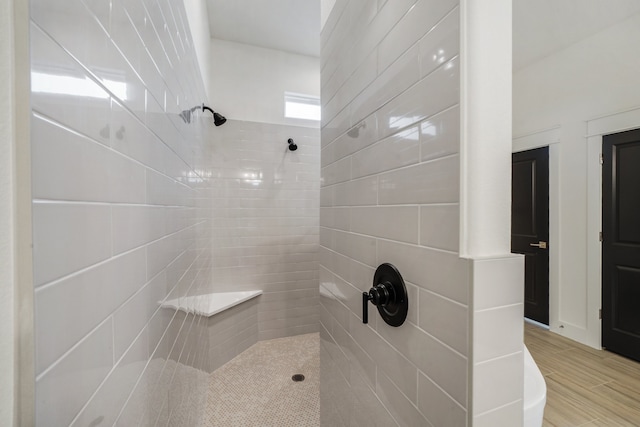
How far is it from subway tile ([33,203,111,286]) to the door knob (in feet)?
2.22

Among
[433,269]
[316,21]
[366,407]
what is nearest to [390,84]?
[433,269]

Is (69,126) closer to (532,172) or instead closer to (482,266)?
(482,266)

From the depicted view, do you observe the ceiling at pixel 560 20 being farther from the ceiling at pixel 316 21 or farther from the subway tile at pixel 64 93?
the subway tile at pixel 64 93

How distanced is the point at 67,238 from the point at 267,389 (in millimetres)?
2044

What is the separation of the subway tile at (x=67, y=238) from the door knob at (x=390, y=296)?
68cm

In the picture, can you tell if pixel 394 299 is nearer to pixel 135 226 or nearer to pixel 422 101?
pixel 422 101

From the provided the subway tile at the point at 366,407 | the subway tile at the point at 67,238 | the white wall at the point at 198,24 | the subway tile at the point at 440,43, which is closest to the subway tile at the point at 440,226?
the subway tile at the point at 440,43

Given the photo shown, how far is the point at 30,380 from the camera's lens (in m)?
0.29

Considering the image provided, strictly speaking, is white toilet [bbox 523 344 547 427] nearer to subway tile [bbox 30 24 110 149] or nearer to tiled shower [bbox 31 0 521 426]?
tiled shower [bbox 31 0 521 426]

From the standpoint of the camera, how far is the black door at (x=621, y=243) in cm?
218

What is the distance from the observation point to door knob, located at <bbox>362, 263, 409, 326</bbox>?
29.2 inches

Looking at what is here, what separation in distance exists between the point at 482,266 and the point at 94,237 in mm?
728

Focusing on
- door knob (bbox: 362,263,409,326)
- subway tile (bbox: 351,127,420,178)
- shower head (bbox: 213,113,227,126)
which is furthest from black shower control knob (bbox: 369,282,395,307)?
shower head (bbox: 213,113,227,126)

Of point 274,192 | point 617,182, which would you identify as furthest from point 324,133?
point 617,182
